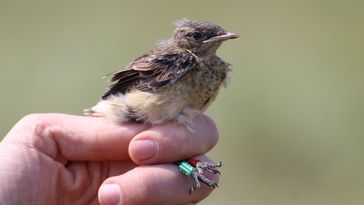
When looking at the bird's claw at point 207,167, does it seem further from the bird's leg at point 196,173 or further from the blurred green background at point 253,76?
the blurred green background at point 253,76

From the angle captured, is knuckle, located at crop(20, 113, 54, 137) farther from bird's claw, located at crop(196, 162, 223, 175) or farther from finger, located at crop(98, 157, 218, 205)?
bird's claw, located at crop(196, 162, 223, 175)

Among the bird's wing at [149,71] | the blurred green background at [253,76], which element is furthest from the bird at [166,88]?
the blurred green background at [253,76]

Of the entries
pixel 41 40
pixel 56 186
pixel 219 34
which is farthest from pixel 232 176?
pixel 41 40

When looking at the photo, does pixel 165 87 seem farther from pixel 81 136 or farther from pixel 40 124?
pixel 40 124

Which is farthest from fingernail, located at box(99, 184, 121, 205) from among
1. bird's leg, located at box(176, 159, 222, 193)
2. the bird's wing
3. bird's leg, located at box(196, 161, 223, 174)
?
the bird's wing

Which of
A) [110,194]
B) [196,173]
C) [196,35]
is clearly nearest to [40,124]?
[110,194]

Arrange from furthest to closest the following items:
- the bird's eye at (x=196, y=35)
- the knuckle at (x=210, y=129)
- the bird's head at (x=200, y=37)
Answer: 1. the bird's eye at (x=196, y=35)
2. the bird's head at (x=200, y=37)
3. the knuckle at (x=210, y=129)
